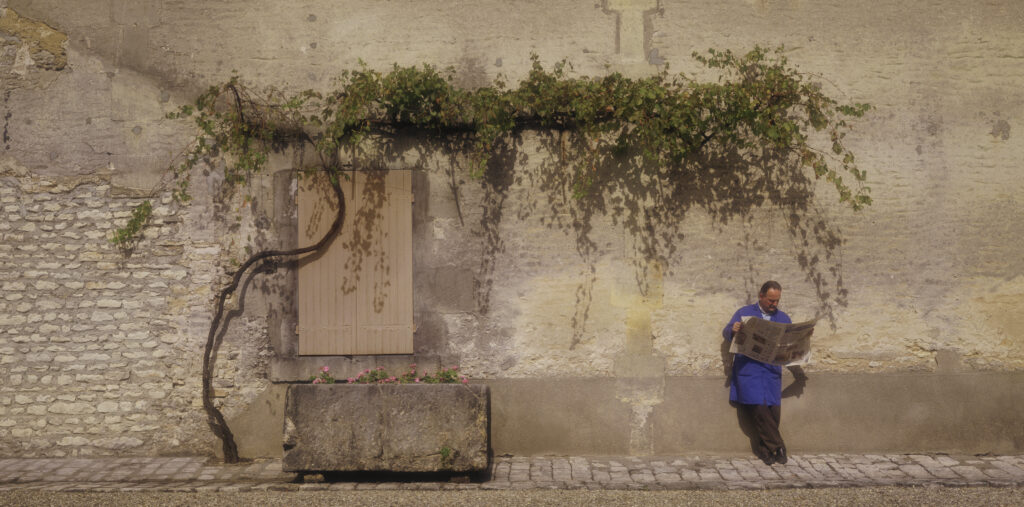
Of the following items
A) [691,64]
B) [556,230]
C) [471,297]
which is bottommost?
[471,297]

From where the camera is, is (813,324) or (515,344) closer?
(813,324)

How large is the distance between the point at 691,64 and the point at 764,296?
82.7 inches

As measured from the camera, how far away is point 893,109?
591 cm

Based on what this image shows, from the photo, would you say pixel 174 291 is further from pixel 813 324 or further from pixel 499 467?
pixel 813 324

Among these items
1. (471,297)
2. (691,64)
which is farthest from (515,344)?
(691,64)

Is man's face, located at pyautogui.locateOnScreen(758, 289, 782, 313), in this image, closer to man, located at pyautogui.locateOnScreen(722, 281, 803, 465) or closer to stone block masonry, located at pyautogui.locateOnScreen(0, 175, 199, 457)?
man, located at pyautogui.locateOnScreen(722, 281, 803, 465)

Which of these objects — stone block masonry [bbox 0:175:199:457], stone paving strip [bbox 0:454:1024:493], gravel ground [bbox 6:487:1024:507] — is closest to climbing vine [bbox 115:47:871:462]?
stone block masonry [bbox 0:175:199:457]

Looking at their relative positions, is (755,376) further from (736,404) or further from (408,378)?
(408,378)

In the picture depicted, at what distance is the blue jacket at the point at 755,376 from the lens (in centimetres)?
553

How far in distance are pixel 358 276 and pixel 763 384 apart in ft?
11.5

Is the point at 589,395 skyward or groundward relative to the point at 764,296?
groundward

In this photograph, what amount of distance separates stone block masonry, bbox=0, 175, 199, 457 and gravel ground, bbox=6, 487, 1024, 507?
37.5 inches

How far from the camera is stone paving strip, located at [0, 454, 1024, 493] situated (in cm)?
507

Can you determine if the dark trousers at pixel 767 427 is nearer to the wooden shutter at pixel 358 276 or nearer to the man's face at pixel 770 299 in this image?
the man's face at pixel 770 299
